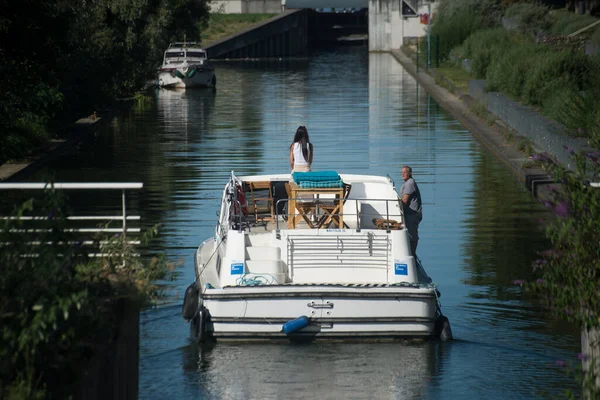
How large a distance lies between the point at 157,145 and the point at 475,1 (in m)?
37.8

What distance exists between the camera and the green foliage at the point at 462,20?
6406cm

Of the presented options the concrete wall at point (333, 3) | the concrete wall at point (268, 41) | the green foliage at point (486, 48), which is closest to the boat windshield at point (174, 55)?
the green foliage at point (486, 48)

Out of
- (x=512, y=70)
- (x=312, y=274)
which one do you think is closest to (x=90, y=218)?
(x=312, y=274)

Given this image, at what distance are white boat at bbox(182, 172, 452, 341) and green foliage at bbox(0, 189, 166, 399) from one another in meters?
4.31

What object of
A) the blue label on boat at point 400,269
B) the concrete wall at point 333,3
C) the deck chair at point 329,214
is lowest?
the blue label on boat at point 400,269

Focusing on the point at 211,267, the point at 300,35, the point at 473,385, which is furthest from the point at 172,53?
the point at 473,385

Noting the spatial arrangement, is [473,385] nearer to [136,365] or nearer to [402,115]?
[136,365]

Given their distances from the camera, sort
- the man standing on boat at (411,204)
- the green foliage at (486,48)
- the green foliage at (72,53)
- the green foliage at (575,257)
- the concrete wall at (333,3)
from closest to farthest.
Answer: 1. the green foliage at (575,257)
2. the man standing on boat at (411,204)
3. the green foliage at (72,53)
4. the green foliage at (486,48)
5. the concrete wall at (333,3)

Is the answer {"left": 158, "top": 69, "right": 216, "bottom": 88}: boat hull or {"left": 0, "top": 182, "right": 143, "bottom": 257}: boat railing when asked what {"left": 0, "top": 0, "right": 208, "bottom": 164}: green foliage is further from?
{"left": 0, "top": 182, "right": 143, "bottom": 257}: boat railing

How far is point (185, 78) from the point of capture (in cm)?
5519

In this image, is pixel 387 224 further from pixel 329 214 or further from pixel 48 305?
pixel 48 305

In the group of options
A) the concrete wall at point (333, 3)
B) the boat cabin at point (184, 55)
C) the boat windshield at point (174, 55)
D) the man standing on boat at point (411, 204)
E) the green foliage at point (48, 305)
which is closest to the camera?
the green foliage at point (48, 305)

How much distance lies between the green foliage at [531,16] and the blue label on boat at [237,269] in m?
45.5

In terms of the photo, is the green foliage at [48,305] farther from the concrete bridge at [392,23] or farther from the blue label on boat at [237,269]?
the concrete bridge at [392,23]
